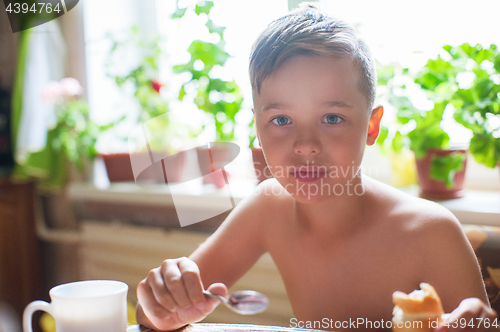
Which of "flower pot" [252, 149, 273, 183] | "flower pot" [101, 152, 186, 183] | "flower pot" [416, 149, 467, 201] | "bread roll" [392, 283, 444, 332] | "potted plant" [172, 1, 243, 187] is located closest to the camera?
"bread roll" [392, 283, 444, 332]

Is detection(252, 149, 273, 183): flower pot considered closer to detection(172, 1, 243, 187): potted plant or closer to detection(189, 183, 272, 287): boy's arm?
detection(189, 183, 272, 287): boy's arm

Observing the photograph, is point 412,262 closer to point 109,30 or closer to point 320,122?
point 320,122

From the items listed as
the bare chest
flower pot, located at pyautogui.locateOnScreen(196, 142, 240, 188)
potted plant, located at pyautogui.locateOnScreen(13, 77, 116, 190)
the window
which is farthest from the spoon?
potted plant, located at pyautogui.locateOnScreen(13, 77, 116, 190)

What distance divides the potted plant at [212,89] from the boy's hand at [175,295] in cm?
53

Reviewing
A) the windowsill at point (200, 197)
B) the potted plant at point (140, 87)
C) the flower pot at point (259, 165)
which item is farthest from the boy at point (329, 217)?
the potted plant at point (140, 87)

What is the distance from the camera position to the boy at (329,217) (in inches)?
21.4

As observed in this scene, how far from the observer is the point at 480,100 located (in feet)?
2.68

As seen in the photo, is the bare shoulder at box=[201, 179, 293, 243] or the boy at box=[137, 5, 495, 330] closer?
the boy at box=[137, 5, 495, 330]

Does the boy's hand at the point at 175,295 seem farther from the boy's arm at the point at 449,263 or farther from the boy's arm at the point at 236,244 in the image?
the boy's arm at the point at 449,263

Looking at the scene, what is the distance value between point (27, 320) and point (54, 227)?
1379 mm

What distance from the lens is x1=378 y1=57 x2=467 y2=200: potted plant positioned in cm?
88

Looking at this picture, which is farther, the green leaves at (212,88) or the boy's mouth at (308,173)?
the green leaves at (212,88)

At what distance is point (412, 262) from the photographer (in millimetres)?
606

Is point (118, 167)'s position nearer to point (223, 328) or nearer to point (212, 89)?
point (212, 89)
